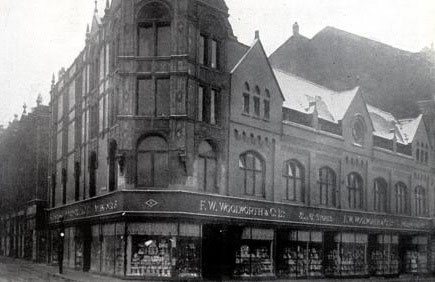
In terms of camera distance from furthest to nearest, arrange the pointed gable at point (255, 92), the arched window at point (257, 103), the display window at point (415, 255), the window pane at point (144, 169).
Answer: the display window at point (415, 255) → the arched window at point (257, 103) → the pointed gable at point (255, 92) → the window pane at point (144, 169)

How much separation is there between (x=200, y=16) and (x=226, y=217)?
459 inches

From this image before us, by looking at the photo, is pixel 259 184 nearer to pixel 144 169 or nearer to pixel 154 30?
pixel 144 169

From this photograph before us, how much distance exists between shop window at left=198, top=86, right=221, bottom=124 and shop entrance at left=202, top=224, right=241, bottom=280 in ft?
20.3

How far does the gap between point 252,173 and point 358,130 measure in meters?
13.9

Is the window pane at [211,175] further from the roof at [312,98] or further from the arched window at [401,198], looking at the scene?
the arched window at [401,198]

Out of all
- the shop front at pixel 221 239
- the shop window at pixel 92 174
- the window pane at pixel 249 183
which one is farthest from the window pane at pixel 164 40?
the shop window at pixel 92 174

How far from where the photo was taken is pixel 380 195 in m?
52.7

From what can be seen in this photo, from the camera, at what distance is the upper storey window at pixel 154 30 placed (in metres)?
35.7

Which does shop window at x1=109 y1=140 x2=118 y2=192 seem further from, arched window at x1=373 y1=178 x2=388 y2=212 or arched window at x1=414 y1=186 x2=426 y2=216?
arched window at x1=414 y1=186 x2=426 y2=216

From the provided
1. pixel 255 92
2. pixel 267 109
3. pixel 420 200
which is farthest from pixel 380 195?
pixel 255 92

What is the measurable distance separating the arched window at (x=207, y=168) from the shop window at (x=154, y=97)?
3171mm

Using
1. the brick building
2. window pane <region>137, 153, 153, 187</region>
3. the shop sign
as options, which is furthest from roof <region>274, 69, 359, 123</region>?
the brick building

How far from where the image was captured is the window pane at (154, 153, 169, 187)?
34.7 metres

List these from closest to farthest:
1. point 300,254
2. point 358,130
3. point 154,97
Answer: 1. point 154,97
2. point 300,254
3. point 358,130
